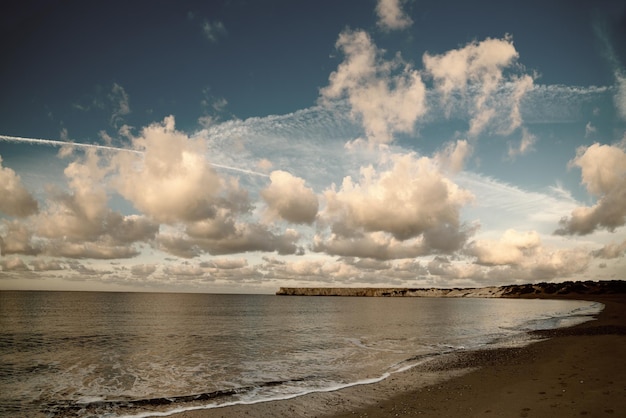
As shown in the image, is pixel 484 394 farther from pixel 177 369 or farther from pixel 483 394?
pixel 177 369

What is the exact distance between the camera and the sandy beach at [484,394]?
537 inches

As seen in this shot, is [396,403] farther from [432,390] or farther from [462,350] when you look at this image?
[462,350]

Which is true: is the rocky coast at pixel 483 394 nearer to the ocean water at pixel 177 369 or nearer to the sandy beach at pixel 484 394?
the sandy beach at pixel 484 394

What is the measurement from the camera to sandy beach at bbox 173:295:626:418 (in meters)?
13.6

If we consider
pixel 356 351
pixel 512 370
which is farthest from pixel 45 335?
pixel 512 370

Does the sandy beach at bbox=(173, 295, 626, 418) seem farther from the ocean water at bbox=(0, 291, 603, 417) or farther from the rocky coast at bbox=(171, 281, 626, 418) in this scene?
the ocean water at bbox=(0, 291, 603, 417)

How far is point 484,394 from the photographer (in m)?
16.0

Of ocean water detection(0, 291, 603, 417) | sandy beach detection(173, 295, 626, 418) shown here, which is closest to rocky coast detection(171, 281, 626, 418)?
sandy beach detection(173, 295, 626, 418)

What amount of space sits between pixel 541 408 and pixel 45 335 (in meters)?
53.4

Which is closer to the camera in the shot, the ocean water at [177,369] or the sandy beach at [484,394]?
the sandy beach at [484,394]

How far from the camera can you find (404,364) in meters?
25.6

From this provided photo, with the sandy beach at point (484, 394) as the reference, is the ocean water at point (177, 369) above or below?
below

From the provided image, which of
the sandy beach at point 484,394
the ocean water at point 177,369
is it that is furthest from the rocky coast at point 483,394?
the ocean water at point 177,369

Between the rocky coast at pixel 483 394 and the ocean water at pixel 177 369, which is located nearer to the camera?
the rocky coast at pixel 483 394
